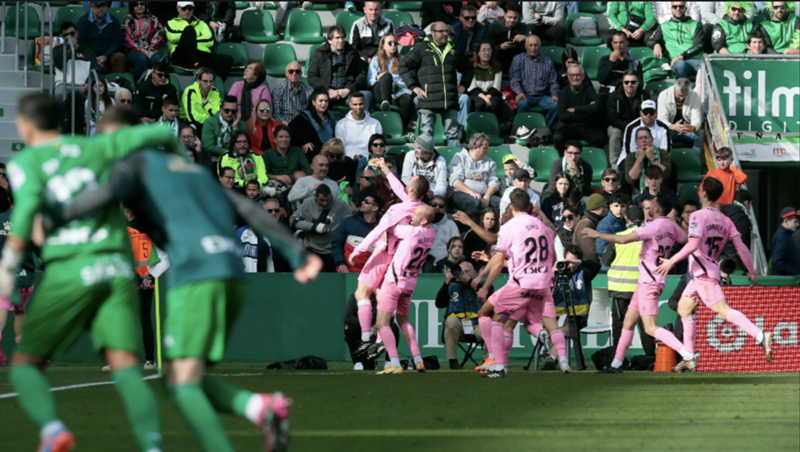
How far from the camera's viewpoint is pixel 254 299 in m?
14.0

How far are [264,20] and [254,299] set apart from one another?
24.6 ft

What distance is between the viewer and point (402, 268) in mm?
11758

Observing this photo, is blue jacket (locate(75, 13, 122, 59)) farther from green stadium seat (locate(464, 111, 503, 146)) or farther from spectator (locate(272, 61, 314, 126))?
green stadium seat (locate(464, 111, 503, 146))

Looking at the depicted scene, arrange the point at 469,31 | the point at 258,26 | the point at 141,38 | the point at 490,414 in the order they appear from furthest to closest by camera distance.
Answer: the point at 258,26 < the point at 469,31 < the point at 141,38 < the point at 490,414

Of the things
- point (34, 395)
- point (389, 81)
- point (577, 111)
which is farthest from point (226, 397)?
point (577, 111)

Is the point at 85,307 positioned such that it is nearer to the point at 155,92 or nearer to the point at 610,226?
the point at 610,226

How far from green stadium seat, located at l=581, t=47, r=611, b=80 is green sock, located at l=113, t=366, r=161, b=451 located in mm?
15756

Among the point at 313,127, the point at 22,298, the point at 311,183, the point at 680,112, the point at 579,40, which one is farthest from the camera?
the point at 579,40

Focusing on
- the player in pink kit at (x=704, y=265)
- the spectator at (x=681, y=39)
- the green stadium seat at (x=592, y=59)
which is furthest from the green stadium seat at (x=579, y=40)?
the player in pink kit at (x=704, y=265)

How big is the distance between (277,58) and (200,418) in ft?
49.9

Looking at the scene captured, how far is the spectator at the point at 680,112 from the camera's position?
17656mm

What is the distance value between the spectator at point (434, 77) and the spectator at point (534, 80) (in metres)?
1.32

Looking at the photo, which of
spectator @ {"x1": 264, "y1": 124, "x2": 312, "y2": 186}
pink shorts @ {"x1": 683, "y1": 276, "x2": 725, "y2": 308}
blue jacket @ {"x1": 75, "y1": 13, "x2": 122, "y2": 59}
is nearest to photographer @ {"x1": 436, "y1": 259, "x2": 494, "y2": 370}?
pink shorts @ {"x1": 683, "y1": 276, "x2": 725, "y2": 308}

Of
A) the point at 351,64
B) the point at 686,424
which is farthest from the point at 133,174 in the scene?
the point at 351,64
